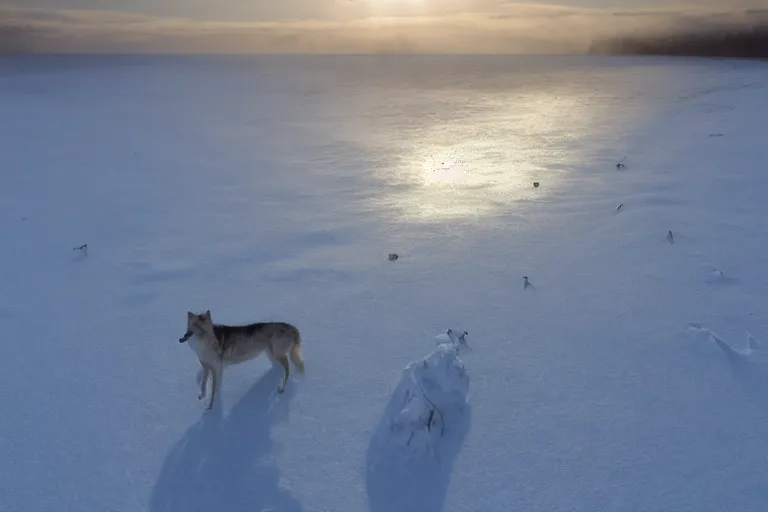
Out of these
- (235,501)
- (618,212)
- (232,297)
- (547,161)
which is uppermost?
(547,161)

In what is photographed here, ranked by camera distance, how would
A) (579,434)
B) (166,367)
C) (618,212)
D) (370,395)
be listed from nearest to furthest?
(579,434) < (370,395) < (166,367) < (618,212)

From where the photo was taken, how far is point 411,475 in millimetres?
3879

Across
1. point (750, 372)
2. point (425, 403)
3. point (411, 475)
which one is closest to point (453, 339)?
point (425, 403)

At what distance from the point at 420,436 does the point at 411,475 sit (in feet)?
0.97

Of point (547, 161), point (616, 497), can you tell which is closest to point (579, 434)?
point (616, 497)

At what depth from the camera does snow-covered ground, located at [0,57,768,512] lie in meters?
3.85

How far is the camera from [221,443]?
4.23 meters

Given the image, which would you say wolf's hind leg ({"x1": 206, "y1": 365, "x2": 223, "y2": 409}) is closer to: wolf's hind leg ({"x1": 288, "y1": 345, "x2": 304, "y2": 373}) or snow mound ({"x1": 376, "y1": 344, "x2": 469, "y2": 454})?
wolf's hind leg ({"x1": 288, "y1": 345, "x2": 304, "y2": 373})

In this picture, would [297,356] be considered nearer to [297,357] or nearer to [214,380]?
[297,357]

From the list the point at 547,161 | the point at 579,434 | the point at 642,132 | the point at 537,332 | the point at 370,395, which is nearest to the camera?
the point at 579,434

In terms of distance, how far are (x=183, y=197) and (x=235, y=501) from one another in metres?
7.90

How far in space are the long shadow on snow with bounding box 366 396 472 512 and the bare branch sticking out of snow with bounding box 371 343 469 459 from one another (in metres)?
0.03

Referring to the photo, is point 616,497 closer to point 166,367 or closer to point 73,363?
point 166,367

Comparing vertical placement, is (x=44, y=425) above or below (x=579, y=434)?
below
